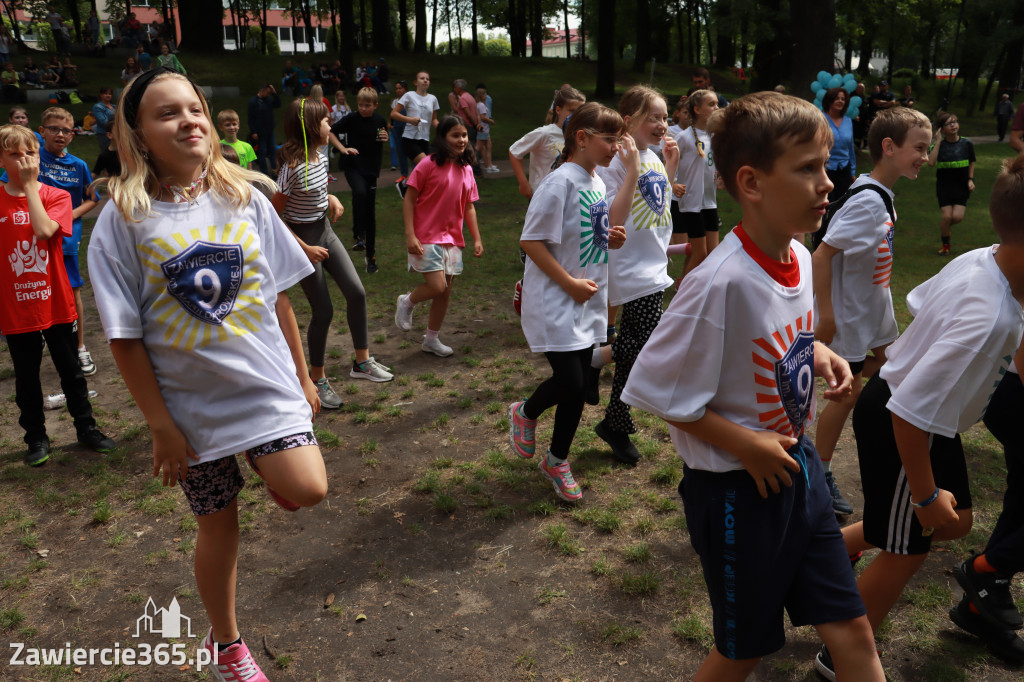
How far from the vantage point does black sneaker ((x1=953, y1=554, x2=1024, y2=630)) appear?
3.11 metres

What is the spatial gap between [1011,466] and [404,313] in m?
5.29

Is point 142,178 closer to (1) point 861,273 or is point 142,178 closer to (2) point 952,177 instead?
(1) point 861,273

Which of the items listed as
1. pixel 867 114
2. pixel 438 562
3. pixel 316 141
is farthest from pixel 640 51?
pixel 438 562

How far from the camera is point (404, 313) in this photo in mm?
7445

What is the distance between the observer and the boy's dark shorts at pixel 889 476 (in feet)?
9.11

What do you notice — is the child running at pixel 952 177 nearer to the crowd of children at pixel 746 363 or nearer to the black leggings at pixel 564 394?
the crowd of children at pixel 746 363

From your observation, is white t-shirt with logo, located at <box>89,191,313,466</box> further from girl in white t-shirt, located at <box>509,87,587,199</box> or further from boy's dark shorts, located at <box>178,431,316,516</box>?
girl in white t-shirt, located at <box>509,87,587,199</box>

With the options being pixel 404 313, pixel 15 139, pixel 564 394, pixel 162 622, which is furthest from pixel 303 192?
pixel 162 622

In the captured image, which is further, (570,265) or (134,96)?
(570,265)

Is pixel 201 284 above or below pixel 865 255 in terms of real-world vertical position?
above

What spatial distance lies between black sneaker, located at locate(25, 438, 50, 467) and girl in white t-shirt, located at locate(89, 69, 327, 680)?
290 centimetres

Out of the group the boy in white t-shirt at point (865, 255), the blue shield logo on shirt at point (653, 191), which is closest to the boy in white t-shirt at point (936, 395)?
the boy in white t-shirt at point (865, 255)

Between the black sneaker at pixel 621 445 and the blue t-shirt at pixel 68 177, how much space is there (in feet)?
12.9

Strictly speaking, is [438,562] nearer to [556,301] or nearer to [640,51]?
[556,301]
